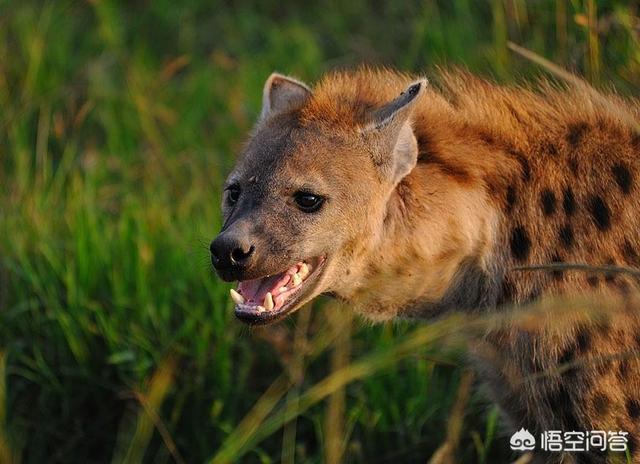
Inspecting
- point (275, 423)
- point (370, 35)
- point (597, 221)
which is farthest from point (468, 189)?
point (370, 35)

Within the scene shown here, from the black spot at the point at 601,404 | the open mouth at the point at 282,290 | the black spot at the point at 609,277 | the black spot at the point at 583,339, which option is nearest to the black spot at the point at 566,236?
the black spot at the point at 609,277

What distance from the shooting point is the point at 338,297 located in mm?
3352

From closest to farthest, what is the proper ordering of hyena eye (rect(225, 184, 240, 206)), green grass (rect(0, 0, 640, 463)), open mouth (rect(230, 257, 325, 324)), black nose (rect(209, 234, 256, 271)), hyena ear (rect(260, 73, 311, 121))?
black nose (rect(209, 234, 256, 271)) → open mouth (rect(230, 257, 325, 324)) → hyena eye (rect(225, 184, 240, 206)) → hyena ear (rect(260, 73, 311, 121)) → green grass (rect(0, 0, 640, 463))

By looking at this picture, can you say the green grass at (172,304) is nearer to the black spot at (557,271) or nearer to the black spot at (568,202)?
the black spot at (557,271)

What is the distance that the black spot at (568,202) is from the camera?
10.8ft

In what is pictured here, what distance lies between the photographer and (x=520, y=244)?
10.8 feet

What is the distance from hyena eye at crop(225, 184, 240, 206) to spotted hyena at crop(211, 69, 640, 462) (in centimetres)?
1

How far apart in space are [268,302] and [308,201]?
0.87ft

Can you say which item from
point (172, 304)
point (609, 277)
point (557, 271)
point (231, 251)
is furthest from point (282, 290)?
point (172, 304)

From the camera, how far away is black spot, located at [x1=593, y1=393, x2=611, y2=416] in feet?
10.3

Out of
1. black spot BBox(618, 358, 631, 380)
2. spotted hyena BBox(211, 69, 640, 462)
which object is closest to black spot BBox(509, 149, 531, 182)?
spotted hyena BBox(211, 69, 640, 462)

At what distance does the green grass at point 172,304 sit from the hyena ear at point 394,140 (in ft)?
1.32

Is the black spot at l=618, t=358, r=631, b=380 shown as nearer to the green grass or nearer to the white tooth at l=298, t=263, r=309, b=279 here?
the green grass

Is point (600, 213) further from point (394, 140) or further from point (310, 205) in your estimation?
point (310, 205)
